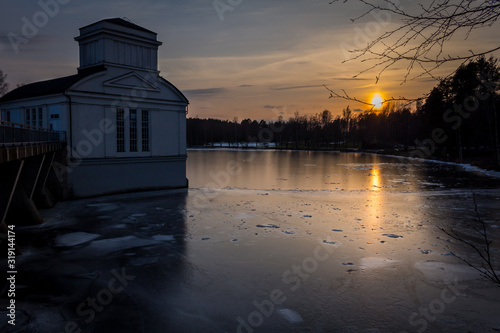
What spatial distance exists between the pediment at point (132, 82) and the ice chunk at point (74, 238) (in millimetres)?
14102

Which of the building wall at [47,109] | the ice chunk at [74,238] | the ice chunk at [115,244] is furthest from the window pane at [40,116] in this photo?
the ice chunk at [115,244]

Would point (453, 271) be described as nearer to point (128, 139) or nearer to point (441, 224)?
point (441, 224)

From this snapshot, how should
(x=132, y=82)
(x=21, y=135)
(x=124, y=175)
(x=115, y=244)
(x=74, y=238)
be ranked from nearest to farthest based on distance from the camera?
(x=115, y=244)
(x=21, y=135)
(x=74, y=238)
(x=124, y=175)
(x=132, y=82)

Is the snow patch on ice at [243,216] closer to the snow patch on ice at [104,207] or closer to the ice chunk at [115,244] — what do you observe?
the ice chunk at [115,244]

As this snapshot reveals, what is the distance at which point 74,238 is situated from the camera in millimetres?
14984

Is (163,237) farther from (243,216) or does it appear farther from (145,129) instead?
(145,129)

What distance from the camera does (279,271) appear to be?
11.3 m

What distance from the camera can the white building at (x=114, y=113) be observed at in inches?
986

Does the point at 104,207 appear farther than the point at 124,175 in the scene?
No

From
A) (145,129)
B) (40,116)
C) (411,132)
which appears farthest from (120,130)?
(411,132)

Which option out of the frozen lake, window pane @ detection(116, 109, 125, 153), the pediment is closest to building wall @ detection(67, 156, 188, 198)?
window pane @ detection(116, 109, 125, 153)

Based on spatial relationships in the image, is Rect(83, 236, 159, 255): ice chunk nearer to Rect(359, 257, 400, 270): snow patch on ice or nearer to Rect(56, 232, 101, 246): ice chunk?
Rect(56, 232, 101, 246): ice chunk

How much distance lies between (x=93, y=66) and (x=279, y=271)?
77.5ft

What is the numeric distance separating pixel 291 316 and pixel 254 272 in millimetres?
2942
